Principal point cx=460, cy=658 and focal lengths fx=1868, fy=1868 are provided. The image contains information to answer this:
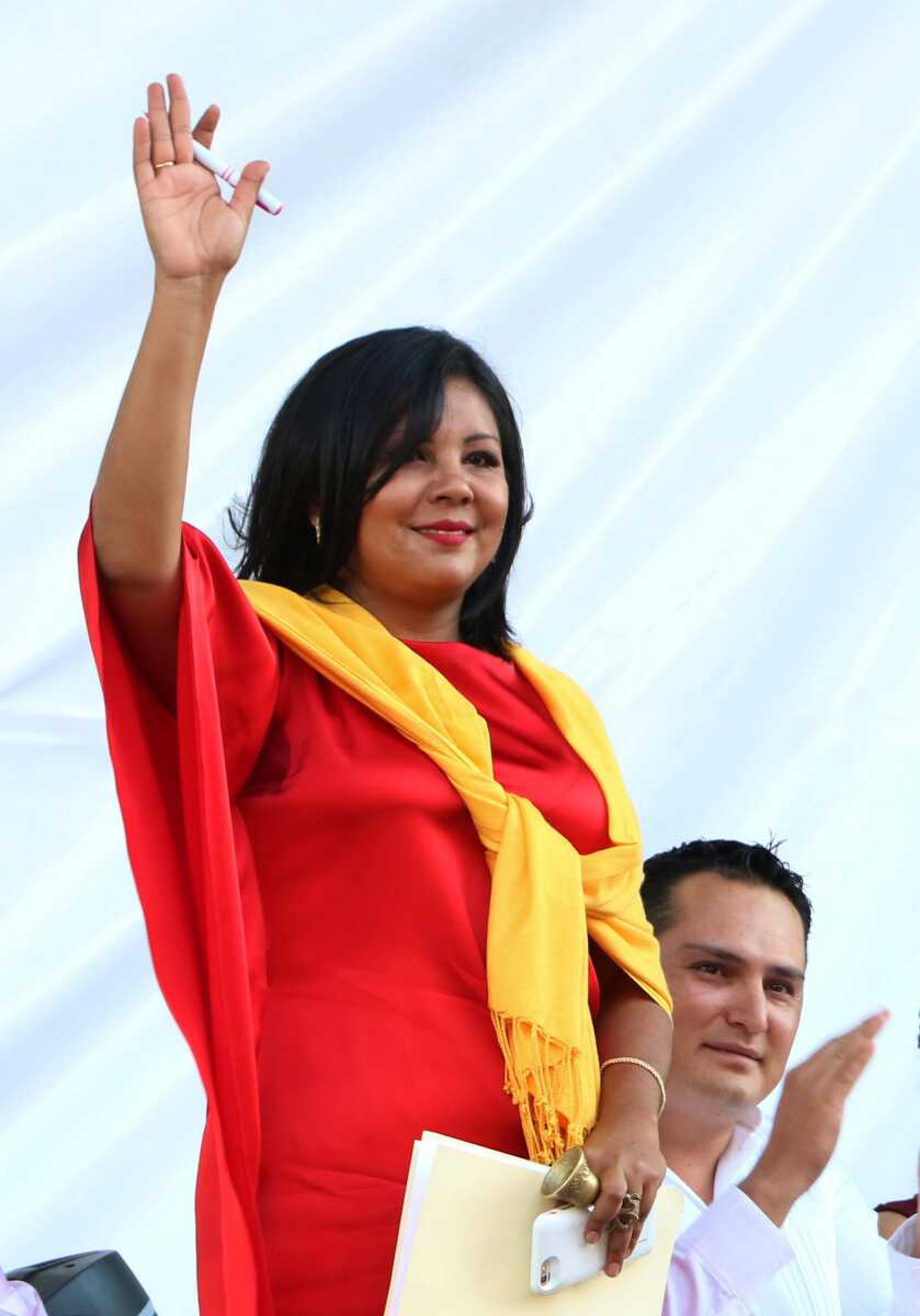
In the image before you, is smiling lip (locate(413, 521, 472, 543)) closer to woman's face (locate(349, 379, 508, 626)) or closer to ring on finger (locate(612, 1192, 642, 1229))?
woman's face (locate(349, 379, 508, 626))

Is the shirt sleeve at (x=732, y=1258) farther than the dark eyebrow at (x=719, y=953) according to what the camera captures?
No

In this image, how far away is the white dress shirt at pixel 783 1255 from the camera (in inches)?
61.1

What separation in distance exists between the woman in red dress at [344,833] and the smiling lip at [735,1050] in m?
0.56

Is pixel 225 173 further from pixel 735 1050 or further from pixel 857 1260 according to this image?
pixel 857 1260

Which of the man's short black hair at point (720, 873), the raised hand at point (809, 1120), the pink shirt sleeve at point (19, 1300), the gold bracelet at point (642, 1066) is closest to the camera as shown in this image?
the pink shirt sleeve at point (19, 1300)

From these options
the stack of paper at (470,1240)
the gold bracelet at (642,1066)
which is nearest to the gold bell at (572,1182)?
Answer: the stack of paper at (470,1240)

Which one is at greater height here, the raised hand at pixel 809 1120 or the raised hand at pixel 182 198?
the raised hand at pixel 182 198

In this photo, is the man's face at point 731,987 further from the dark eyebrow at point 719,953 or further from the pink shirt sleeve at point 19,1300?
the pink shirt sleeve at point 19,1300

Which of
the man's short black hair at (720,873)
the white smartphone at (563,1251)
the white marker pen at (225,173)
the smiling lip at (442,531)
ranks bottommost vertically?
the white smartphone at (563,1251)

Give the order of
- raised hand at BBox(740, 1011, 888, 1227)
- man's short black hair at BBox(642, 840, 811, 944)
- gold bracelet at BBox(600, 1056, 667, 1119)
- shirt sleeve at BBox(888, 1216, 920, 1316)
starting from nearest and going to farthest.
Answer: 1. gold bracelet at BBox(600, 1056, 667, 1119)
2. raised hand at BBox(740, 1011, 888, 1227)
3. shirt sleeve at BBox(888, 1216, 920, 1316)
4. man's short black hair at BBox(642, 840, 811, 944)

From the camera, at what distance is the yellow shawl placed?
127 cm

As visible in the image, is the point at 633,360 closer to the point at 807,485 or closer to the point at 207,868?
the point at 807,485

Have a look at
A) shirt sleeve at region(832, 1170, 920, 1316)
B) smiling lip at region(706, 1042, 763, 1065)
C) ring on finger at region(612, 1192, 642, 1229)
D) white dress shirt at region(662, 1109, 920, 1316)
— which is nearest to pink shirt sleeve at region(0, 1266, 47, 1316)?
ring on finger at region(612, 1192, 642, 1229)

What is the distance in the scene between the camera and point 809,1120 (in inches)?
59.7
